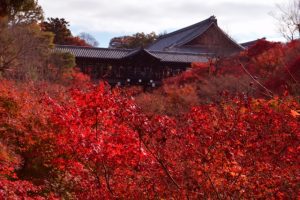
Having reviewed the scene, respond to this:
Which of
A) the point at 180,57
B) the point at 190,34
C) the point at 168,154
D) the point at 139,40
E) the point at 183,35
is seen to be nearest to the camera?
the point at 168,154

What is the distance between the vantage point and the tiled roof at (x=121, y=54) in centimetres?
3690

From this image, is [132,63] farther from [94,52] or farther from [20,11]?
[20,11]

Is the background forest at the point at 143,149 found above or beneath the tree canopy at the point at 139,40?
beneath

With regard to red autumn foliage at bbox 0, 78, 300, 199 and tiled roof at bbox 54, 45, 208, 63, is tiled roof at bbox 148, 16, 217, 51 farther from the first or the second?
red autumn foliage at bbox 0, 78, 300, 199

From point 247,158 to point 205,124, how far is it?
1.04 m

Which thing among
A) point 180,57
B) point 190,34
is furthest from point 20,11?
point 190,34

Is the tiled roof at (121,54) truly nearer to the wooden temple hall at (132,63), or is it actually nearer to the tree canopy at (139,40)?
the wooden temple hall at (132,63)

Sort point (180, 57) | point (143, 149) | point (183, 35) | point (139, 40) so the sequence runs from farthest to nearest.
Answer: point (139, 40), point (183, 35), point (180, 57), point (143, 149)

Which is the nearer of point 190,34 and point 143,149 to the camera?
point 143,149

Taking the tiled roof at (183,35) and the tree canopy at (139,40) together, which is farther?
the tree canopy at (139,40)

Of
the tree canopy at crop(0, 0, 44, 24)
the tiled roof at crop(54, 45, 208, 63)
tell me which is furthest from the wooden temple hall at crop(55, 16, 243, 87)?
the tree canopy at crop(0, 0, 44, 24)

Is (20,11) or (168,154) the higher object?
(20,11)

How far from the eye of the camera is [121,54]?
3825 cm

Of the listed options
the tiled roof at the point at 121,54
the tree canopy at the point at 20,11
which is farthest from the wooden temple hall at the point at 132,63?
the tree canopy at the point at 20,11
